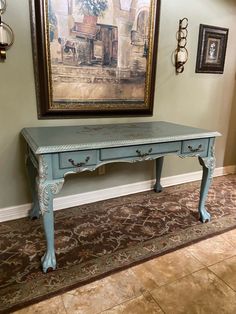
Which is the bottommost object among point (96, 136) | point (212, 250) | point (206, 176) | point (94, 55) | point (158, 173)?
point (212, 250)

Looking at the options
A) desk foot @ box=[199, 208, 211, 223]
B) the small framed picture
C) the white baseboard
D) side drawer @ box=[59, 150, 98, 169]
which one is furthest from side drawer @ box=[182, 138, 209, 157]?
the small framed picture

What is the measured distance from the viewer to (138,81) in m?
2.33

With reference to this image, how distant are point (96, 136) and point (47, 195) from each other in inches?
21.6

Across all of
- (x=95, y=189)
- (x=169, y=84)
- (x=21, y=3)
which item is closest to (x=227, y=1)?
(x=169, y=84)

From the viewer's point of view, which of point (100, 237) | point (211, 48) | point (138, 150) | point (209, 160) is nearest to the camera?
point (138, 150)

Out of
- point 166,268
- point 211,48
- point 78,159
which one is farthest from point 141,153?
point 211,48

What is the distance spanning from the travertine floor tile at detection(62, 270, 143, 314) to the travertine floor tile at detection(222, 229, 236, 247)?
35.4 inches

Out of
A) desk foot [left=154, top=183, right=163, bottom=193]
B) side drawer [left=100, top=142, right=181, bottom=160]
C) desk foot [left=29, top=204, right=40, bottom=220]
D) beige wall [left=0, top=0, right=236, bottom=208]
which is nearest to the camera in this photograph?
side drawer [left=100, top=142, right=181, bottom=160]

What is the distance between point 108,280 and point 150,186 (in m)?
1.46

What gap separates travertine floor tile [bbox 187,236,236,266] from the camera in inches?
65.4

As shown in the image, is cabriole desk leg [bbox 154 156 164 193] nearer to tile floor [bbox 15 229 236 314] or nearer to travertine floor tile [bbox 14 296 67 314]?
tile floor [bbox 15 229 236 314]

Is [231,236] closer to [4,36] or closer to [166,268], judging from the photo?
[166,268]

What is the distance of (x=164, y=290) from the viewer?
139 centimetres

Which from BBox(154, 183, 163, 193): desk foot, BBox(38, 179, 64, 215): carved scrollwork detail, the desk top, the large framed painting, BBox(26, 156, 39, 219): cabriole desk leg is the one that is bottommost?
BBox(154, 183, 163, 193): desk foot
